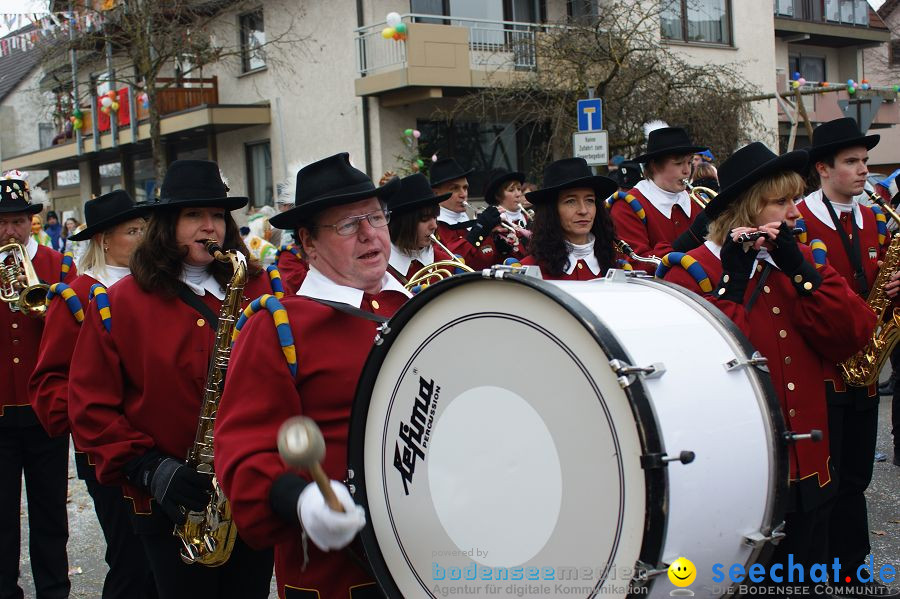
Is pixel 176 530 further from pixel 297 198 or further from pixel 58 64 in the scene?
pixel 58 64

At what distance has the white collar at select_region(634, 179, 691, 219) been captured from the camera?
633cm

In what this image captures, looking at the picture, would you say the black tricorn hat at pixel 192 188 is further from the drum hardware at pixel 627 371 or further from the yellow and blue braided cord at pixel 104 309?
the drum hardware at pixel 627 371

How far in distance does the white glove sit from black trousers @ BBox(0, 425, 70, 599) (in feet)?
10.8

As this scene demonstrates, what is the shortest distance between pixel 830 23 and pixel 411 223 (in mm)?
27808

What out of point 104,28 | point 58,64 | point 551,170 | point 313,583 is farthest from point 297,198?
point 58,64

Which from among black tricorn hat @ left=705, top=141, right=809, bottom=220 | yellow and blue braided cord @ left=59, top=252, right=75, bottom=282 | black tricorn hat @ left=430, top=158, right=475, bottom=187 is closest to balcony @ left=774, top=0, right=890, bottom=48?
black tricorn hat @ left=430, top=158, right=475, bottom=187

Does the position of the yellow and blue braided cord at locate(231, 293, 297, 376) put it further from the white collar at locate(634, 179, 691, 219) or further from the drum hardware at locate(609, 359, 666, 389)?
the white collar at locate(634, 179, 691, 219)

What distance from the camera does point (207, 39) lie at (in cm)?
2030

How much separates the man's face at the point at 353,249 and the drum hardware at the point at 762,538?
128cm

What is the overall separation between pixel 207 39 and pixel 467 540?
64.0 feet

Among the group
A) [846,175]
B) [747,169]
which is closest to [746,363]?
[747,169]

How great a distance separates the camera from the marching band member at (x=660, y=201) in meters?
6.25

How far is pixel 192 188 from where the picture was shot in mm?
3770

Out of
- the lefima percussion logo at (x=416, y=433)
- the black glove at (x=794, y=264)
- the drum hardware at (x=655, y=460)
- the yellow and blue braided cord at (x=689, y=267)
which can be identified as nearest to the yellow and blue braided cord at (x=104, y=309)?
the lefima percussion logo at (x=416, y=433)
